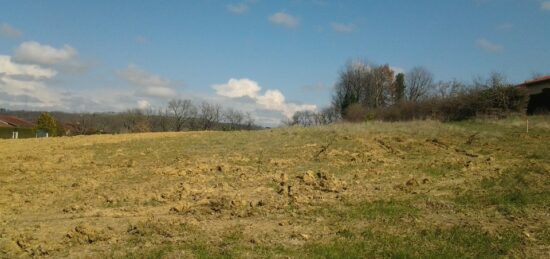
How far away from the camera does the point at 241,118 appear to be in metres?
95.4

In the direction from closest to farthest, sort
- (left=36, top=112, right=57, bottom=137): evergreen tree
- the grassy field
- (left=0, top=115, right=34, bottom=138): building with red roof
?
1. the grassy field
2. (left=36, top=112, right=57, bottom=137): evergreen tree
3. (left=0, top=115, right=34, bottom=138): building with red roof

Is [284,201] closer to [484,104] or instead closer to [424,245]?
[424,245]

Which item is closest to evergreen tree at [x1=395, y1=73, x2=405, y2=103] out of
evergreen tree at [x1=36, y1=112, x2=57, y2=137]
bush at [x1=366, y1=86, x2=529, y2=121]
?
bush at [x1=366, y1=86, x2=529, y2=121]

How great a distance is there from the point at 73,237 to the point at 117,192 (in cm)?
355

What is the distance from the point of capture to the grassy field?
6777mm

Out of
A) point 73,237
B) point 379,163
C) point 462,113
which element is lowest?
point 73,237

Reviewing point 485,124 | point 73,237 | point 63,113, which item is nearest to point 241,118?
point 63,113

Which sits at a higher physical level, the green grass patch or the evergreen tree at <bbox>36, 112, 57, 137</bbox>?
the evergreen tree at <bbox>36, 112, 57, 137</bbox>

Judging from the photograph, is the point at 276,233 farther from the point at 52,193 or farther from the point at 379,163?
the point at 379,163

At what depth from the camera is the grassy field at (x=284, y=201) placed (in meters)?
6.78

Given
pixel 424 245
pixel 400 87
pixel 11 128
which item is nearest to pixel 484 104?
pixel 424 245

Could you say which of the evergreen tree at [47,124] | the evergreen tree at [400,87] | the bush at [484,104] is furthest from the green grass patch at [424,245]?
the evergreen tree at [400,87]

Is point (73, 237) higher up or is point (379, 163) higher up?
point (379, 163)

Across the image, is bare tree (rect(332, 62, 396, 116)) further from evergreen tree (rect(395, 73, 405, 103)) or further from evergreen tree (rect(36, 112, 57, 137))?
evergreen tree (rect(36, 112, 57, 137))
